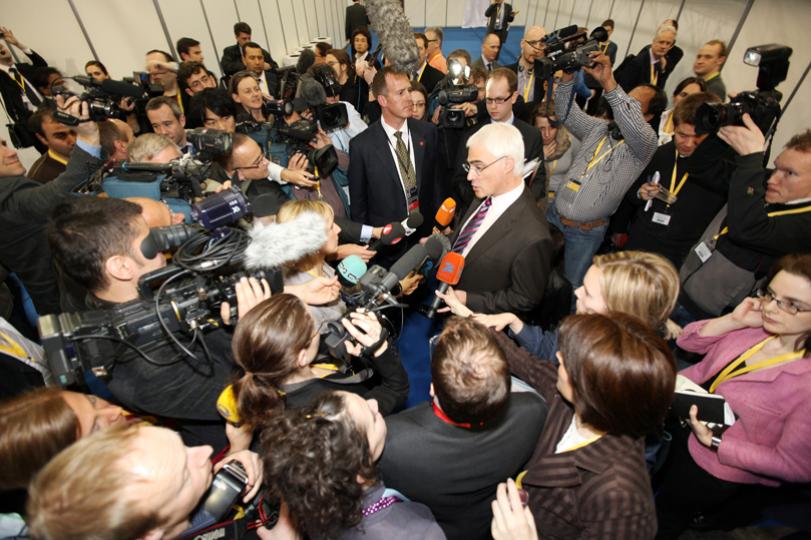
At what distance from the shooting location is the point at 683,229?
292 centimetres

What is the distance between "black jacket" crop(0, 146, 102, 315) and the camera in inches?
94.0

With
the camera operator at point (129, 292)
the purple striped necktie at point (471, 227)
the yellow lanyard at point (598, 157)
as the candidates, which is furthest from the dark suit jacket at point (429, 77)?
the camera operator at point (129, 292)

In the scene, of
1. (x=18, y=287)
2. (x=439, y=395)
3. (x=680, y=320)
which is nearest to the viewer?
(x=439, y=395)

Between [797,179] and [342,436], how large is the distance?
8.76ft

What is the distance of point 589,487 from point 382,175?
2.38 m

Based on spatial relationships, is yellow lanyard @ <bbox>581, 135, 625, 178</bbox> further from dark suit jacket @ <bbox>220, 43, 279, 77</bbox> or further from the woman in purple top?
dark suit jacket @ <bbox>220, 43, 279, 77</bbox>

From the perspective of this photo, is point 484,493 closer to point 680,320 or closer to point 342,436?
point 342,436

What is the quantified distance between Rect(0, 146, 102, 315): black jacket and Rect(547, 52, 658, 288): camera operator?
3467mm

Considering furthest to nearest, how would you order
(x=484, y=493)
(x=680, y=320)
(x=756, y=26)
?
(x=756, y=26) → (x=680, y=320) → (x=484, y=493)

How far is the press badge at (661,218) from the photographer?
295cm

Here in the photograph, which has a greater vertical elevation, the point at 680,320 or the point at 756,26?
the point at 756,26

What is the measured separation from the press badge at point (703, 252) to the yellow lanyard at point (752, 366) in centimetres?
106

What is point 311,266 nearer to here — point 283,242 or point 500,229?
point 283,242

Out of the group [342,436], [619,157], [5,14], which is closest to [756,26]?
[619,157]
